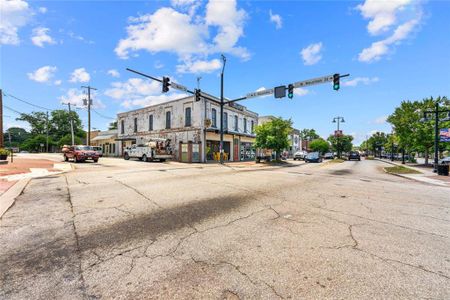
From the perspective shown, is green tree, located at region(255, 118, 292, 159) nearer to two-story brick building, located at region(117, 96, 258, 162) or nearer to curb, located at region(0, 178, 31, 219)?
two-story brick building, located at region(117, 96, 258, 162)

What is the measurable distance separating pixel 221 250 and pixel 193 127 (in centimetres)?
2454

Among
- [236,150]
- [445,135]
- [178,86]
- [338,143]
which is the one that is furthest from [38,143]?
[445,135]

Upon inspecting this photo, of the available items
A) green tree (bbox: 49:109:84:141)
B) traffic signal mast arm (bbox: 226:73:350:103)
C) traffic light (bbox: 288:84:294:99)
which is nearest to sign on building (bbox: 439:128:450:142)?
traffic signal mast arm (bbox: 226:73:350:103)

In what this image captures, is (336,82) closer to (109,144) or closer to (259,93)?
(259,93)

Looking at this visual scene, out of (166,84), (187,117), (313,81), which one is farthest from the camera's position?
(187,117)

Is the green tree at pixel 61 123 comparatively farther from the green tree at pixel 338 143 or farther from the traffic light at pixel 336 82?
the traffic light at pixel 336 82

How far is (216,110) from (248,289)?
27419 mm

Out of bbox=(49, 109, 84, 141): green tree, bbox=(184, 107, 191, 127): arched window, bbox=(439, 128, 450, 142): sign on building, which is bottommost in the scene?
bbox=(439, 128, 450, 142): sign on building

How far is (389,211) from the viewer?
19.3ft

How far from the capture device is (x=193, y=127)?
27.4 metres

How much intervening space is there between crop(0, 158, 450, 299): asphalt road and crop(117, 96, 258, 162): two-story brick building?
20861mm

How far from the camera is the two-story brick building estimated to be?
88.6 feet

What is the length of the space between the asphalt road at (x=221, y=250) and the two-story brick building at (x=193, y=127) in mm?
20861

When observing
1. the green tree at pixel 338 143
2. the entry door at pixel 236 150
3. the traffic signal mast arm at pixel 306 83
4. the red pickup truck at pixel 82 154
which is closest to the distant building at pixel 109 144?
the red pickup truck at pixel 82 154
